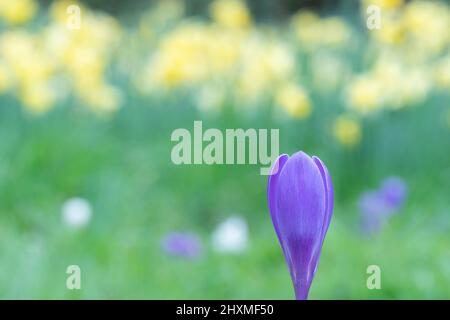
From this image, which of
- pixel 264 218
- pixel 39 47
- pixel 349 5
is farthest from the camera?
pixel 349 5

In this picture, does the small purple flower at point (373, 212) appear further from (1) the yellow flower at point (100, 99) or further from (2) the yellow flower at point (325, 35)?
(2) the yellow flower at point (325, 35)

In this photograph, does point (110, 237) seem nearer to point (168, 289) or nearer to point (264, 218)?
point (168, 289)

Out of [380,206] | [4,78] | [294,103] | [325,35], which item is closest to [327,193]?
[380,206]

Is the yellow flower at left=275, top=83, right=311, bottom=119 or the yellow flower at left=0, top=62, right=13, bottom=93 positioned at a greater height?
the yellow flower at left=0, top=62, right=13, bottom=93

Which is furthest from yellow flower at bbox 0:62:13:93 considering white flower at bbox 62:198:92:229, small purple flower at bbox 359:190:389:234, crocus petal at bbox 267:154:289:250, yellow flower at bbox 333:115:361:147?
crocus petal at bbox 267:154:289:250

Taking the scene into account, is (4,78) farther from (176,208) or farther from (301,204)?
(301,204)

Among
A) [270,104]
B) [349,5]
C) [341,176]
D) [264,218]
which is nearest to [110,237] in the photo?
[264,218]

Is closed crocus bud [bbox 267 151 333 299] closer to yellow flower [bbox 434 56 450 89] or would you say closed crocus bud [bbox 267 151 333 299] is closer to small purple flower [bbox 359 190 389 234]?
small purple flower [bbox 359 190 389 234]
